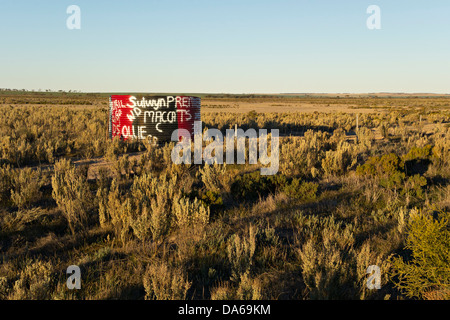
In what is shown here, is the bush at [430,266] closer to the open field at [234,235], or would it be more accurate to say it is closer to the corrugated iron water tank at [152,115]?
the open field at [234,235]

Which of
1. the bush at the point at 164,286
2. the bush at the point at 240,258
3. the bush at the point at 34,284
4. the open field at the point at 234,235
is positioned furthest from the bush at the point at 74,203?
the bush at the point at 240,258

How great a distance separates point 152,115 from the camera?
42.4 feet

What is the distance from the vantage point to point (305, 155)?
1040 cm

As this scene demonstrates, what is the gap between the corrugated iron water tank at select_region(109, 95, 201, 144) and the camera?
12867 millimetres

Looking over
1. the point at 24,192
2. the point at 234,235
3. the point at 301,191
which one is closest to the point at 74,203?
the point at 24,192

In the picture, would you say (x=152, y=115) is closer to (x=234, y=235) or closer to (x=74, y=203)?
(x=74, y=203)

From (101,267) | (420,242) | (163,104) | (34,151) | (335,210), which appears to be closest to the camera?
(420,242)

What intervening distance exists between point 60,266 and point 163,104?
9.35m

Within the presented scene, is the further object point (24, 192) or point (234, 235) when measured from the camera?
point (24, 192)

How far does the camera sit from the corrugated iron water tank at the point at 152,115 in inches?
507

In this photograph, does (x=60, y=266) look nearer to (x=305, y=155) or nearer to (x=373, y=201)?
(x=373, y=201)

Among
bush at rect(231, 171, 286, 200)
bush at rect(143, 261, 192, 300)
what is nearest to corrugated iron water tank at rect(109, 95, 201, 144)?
bush at rect(231, 171, 286, 200)
